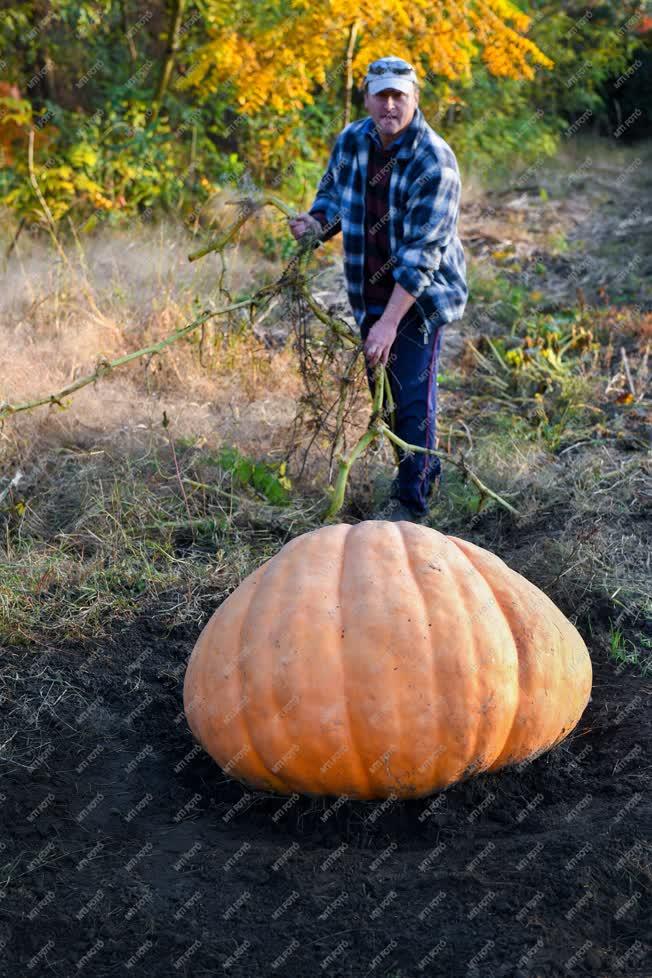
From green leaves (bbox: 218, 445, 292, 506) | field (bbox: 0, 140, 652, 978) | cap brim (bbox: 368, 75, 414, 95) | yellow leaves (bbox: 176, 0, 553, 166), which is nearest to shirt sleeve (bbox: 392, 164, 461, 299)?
cap brim (bbox: 368, 75, 414, 95)

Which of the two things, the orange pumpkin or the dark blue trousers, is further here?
the dark blue trousers

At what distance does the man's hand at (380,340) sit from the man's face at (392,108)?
0.71 m

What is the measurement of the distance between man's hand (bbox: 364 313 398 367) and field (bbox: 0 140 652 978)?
50 cm

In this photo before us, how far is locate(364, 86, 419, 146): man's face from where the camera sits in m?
3.76

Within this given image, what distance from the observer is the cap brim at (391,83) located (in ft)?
12.2

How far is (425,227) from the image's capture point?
382 centimetres

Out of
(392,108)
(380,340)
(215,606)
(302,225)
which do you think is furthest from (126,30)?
(215,606)

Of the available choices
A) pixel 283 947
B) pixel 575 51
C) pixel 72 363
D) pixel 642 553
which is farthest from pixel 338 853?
pixel 575 51

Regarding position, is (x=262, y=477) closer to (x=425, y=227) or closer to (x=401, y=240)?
(x=401, y=240)

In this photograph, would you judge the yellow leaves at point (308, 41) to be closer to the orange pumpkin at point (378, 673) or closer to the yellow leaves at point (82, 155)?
the yellow leaves at point (82, 155)

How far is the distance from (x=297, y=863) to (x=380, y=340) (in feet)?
6.40

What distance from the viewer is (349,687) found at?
2.53 meters

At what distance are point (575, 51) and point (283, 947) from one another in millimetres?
14627

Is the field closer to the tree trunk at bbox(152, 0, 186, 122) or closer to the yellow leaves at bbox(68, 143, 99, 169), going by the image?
the yellow leaves at bbox(68, 143, 99, 169)
